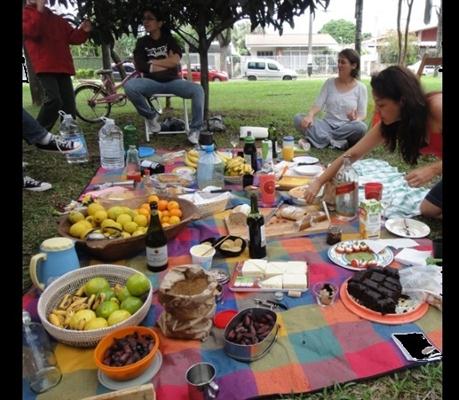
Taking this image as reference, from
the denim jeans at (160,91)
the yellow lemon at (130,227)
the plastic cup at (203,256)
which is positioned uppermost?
the denim jeans at (160,91)

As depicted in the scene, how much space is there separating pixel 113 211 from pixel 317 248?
131 centimetres

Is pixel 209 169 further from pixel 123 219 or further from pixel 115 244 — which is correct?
pixel 115 244

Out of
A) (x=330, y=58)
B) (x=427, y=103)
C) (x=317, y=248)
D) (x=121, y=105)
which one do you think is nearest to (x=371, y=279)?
(x=317, y=248)

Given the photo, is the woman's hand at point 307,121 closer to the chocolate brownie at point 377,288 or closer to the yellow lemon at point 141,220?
the yellow lemon at point 141,220

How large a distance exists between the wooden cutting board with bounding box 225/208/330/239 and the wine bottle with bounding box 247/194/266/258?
10.7 inches

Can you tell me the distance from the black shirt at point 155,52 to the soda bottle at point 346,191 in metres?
3.58

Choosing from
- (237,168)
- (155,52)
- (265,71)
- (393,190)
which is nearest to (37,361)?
(237,168)

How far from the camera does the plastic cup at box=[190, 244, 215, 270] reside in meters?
2.30

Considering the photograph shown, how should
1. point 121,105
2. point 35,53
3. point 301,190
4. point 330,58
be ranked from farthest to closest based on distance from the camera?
point 330,58
point 121,105
point 35,53
point 301,190

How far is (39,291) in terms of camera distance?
2109 mm

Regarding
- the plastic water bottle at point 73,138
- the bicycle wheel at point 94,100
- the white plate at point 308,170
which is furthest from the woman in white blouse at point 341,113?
the bicycle wheel at point 94,100

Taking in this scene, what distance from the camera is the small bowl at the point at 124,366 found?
151 cm

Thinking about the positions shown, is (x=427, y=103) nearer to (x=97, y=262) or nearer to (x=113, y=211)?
(x=113, y=211)

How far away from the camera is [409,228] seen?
274cm
